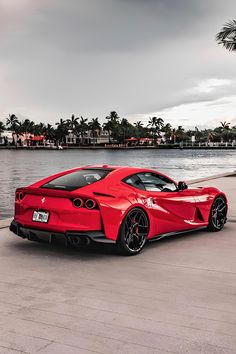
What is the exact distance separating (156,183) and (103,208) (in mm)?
1565

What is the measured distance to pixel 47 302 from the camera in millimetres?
4707

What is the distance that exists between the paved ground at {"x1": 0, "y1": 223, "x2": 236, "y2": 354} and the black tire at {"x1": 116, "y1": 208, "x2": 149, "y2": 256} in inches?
5.8

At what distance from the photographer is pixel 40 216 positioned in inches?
258

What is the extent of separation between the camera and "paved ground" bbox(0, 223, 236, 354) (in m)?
3.79

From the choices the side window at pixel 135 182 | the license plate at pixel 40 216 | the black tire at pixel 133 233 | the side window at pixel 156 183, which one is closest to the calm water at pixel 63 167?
the side window at pixel 156 183

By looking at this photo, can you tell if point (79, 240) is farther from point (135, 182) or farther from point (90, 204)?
point (135, 182)

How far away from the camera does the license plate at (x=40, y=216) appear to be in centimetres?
649

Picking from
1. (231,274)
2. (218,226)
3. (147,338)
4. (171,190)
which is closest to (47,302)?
(147,338)

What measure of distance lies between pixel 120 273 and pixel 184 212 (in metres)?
2.30

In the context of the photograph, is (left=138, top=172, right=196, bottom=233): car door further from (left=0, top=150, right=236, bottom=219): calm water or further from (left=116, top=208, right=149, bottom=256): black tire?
(left=0, top=150, right=236, bottom=219): calm water

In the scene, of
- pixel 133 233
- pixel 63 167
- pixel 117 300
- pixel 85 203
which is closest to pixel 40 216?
pixel 85 203

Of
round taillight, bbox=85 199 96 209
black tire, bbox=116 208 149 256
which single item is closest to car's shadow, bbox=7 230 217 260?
black tire, bbox=116 208 149 256

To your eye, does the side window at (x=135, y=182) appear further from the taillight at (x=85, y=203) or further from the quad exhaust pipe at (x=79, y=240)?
the quad exhaust pipe at (x=79, y=240)

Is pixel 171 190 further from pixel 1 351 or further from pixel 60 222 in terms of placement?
pixel 1 351
